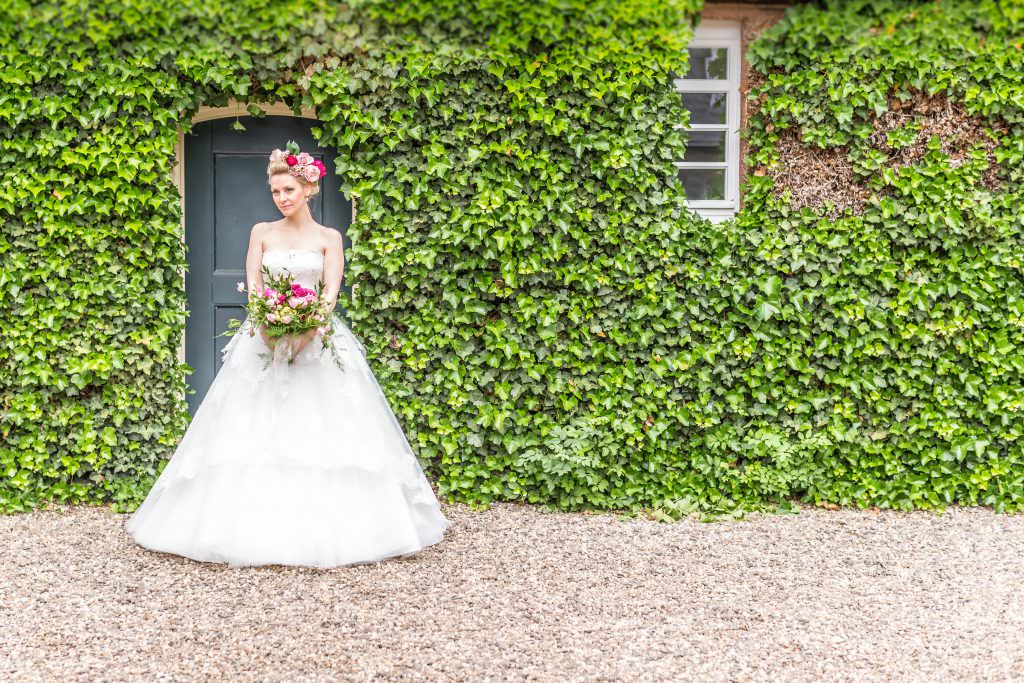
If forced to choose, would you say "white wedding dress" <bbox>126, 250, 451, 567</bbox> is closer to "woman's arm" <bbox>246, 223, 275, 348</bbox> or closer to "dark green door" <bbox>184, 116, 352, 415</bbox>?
"woman's arm" <bbox>246, 223, 275, 348</bbox>

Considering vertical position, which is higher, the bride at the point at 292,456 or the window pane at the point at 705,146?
the window pane at the point at 705,146

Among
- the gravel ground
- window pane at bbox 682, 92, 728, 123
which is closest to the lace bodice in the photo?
the gravel ground

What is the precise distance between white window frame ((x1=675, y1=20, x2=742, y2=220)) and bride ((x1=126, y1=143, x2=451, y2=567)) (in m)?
3.04

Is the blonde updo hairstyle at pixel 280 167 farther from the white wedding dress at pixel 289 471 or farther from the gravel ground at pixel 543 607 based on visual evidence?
the gravel ground at pixel 543 607

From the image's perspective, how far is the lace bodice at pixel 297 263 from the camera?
441 cm

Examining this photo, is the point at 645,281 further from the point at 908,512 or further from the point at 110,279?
the point at 110,279

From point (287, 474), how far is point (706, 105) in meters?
4.46

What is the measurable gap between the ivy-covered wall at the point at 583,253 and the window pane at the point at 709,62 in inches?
25.0

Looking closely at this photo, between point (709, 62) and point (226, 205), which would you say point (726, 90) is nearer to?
point (709, 62)

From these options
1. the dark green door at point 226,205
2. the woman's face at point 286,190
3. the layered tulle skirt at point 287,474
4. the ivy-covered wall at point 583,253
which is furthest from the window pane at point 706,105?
the layered tulle skirt at point 287,474

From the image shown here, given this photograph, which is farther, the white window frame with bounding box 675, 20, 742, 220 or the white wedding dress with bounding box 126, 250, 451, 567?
the white window frame with bounding box 675, 20, 742, 220

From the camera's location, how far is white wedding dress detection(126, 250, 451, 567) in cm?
414

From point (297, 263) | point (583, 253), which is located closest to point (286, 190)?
point (297, 263)

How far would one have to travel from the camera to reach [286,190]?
436 cm
